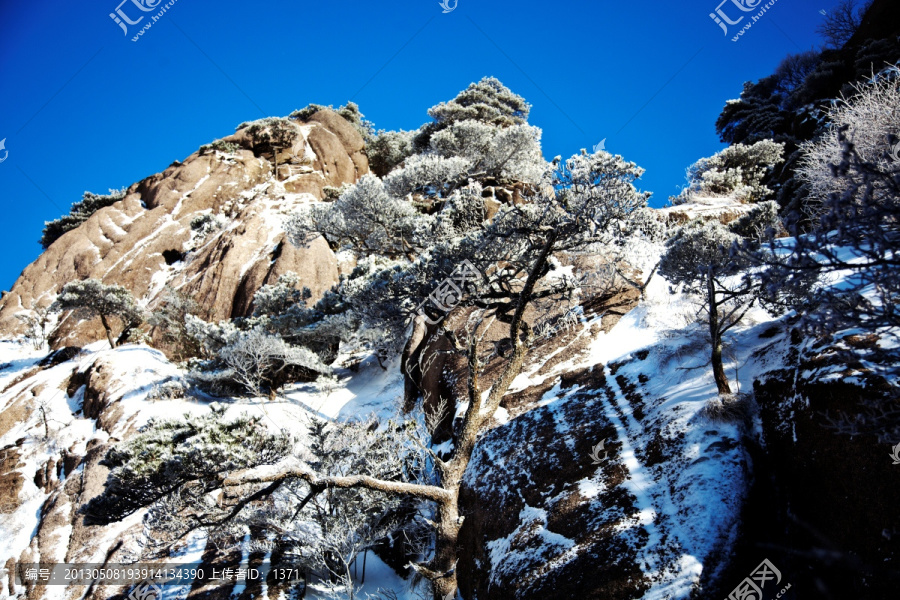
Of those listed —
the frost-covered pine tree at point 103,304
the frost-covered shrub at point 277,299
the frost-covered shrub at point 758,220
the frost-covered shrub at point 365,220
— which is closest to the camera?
the frost-covered shrub at point 758,220

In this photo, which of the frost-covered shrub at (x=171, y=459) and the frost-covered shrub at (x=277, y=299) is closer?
the frost-covered shrub at (x=171, y=459)

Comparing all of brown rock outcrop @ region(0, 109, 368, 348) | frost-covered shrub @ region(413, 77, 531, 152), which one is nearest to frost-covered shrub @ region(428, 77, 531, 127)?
frost-covered shrub @ region(413, 77, 531, 152)

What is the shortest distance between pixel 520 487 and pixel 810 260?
5.29 meters

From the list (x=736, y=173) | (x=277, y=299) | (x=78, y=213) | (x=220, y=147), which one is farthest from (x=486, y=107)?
(x=78, y=213)

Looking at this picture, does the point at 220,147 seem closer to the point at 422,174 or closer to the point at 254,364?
the point at 422,174

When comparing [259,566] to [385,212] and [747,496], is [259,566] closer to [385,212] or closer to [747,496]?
[747,496]

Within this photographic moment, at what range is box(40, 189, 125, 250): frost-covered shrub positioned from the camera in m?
35.5

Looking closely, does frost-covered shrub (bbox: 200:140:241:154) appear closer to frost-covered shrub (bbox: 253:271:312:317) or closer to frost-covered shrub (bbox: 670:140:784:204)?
frost-covered shrub (bbox: 253:271:312:317)

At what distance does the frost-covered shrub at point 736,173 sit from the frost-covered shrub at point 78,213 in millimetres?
40684

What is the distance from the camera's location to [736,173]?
21.8 m

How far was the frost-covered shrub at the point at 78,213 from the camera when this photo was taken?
35469 mm

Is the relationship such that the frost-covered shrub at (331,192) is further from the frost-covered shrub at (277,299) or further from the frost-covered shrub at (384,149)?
the frost-covered shrub at (277,299)

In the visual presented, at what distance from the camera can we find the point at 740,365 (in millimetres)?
7117

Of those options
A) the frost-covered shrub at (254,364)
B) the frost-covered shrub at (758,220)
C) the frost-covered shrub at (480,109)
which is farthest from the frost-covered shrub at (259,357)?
the frost-covered shrub at (480,109)
